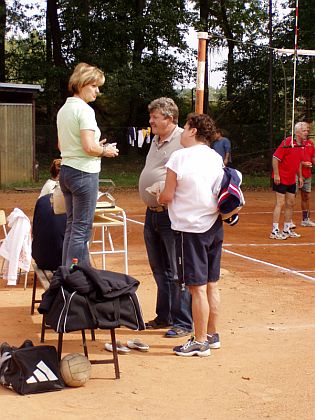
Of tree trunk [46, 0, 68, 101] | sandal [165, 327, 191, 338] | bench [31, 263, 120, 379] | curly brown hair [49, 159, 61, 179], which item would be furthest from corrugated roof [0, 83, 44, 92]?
sandal [165, 327, 191, 338]

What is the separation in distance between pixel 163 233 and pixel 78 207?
2.59 ft

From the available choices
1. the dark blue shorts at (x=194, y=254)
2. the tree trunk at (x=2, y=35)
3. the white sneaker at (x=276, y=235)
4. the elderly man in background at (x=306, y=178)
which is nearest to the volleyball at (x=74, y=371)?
the dark blue shorts at (x=194, y=254)

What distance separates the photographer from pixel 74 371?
18.3ft

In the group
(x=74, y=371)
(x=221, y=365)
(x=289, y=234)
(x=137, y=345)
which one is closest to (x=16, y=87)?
(x=289, y=234)

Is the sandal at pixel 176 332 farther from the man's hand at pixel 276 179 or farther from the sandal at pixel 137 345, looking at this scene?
the man's hand at pixel 276 179

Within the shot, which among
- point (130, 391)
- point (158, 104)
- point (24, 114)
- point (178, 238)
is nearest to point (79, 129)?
point (158, 104)

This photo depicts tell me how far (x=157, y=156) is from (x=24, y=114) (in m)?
17.7

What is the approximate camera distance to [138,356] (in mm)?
6473

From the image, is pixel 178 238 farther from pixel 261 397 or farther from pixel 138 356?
pixel 261 397

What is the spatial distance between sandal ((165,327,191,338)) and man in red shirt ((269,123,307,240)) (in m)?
6.32

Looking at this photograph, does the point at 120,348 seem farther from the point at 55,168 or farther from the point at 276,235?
the point at 276,235

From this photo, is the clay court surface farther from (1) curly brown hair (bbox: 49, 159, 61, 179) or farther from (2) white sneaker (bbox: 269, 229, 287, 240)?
(2) white sneaker (bbox: 269, 229, 287, 240)

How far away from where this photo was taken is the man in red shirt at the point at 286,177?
1320 cm

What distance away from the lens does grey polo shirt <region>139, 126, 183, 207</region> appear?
7051 millimetres
